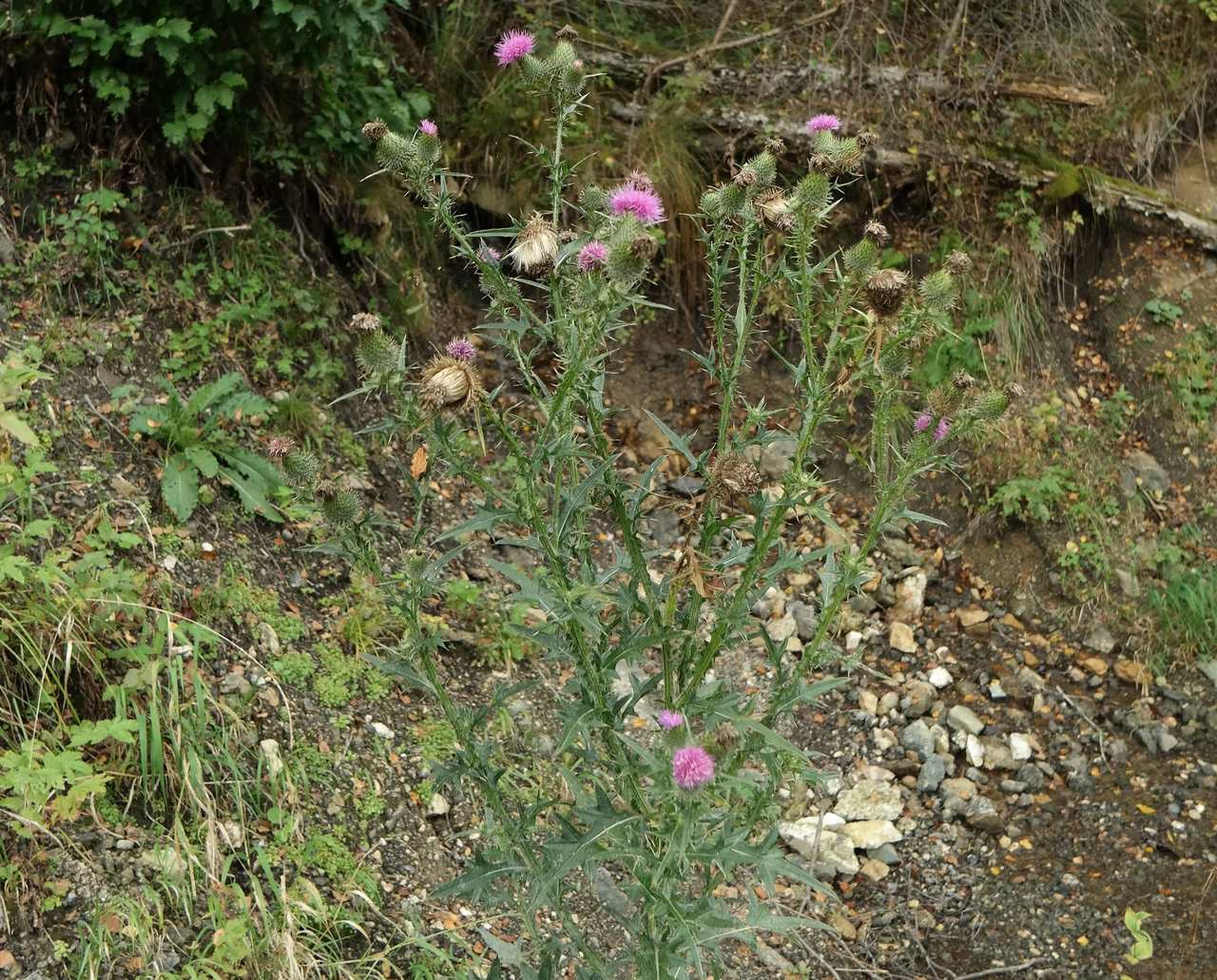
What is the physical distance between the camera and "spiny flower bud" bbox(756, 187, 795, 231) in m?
2.03

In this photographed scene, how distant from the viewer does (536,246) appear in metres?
1.87

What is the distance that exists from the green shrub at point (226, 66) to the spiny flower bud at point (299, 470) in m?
2.35

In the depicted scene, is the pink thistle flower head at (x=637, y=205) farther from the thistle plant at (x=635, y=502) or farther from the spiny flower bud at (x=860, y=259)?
the spiny flower bud at (x=860, y=259)

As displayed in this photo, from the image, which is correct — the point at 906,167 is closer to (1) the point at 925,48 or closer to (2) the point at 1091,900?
(1) the point at 925,48

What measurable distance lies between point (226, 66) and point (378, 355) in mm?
2704

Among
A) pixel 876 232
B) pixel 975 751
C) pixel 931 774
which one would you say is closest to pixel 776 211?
pixel 876 232

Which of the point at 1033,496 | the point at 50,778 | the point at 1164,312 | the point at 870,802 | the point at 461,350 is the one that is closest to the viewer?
the point at 461,350

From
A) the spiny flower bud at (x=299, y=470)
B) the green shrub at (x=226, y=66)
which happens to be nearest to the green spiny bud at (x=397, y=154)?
the spiny flower bud at (x=299, y=470)

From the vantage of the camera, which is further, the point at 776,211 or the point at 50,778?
the point at 50,778

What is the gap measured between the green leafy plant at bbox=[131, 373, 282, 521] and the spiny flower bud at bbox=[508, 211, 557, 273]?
201 centimetres

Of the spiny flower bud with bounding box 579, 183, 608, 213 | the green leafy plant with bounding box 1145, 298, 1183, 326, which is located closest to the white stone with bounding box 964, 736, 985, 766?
the green leafy plant with bounding box 1145, 298, 1183, 326

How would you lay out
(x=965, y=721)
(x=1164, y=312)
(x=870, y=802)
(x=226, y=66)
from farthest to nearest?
1. (x=1164, y=312)
2. (x=965, y=721)
3. (x=226, y=66)
4. (x=870, y=802)

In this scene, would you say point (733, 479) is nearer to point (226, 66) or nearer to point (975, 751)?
point (975, 751)

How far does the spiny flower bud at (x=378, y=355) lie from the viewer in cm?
179
